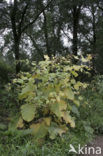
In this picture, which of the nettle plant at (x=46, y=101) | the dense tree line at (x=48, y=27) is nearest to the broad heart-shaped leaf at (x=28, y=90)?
the nettle plant at (x=46, y=101)

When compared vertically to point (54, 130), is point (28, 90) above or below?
above

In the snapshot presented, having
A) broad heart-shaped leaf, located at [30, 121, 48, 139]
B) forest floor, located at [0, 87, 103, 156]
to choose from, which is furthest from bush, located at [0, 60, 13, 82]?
broad heart-shaped leaf, located at [30, 121, 48, 139]

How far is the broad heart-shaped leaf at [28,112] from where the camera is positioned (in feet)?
9.42

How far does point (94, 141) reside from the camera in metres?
3.47

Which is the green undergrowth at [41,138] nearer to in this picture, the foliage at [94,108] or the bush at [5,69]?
the foliage at [94,108]

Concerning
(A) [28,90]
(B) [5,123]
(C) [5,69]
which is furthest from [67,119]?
(C) [5,69]

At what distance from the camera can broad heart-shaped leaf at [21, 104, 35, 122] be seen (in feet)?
9.42

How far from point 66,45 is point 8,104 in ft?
27.0

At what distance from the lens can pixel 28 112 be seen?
2.92 metres

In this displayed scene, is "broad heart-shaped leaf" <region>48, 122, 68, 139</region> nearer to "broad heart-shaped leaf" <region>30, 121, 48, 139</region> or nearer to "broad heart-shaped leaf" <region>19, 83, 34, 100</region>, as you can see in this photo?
"broad heart-shaped leaf" <region>30, 121, 48, 139</region>

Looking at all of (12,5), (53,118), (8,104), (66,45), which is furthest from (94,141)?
(66,45)

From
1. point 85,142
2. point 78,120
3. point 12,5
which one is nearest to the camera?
point 85,142

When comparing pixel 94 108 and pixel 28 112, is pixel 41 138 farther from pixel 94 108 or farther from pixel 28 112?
pixel 94 108

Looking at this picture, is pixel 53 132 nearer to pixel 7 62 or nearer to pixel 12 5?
pixel 12 5
